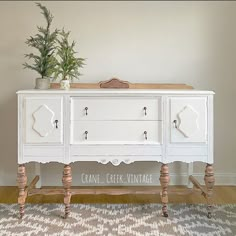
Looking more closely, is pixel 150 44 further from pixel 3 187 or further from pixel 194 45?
pixel 3 187

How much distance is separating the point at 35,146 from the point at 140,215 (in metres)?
0.82

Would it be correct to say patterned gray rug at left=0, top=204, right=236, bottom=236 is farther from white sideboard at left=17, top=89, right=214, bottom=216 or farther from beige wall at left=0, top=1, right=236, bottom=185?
beige wall at left=0, top=1, right=236, bottom=185

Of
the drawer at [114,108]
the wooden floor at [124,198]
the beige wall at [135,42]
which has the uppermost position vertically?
the beige wall at [135,42]

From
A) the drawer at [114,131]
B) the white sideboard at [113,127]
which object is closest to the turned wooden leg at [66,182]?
the white sideboard at [113,127]

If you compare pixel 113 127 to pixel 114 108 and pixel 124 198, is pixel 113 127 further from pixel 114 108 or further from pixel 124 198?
pixel 124 198

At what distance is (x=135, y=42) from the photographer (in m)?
2.95

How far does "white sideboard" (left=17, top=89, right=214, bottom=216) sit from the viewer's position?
2256mm

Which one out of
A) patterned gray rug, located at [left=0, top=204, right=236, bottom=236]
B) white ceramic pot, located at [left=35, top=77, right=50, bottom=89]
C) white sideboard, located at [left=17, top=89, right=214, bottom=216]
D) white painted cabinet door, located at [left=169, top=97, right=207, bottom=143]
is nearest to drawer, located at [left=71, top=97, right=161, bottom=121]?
white sideboard, located at [left=17, top=89, right=214, bottom=216]

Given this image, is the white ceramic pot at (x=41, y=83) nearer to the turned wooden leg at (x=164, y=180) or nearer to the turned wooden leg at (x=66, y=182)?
the turned wooden leg at (x=66, y=182)

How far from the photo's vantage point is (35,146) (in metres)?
2.27

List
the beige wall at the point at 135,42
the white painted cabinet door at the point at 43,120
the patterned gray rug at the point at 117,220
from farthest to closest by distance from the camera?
1. the beige wall at the point at 135,42
2. the white painted cabinet door at the point at 43,120
3. the patterned gray rug at the point at 117,220

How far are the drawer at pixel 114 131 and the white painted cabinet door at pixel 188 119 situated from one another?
11 centimetres

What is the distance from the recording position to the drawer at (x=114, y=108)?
2.27 m

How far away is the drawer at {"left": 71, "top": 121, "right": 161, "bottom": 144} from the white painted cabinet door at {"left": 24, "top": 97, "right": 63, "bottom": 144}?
10 cm
